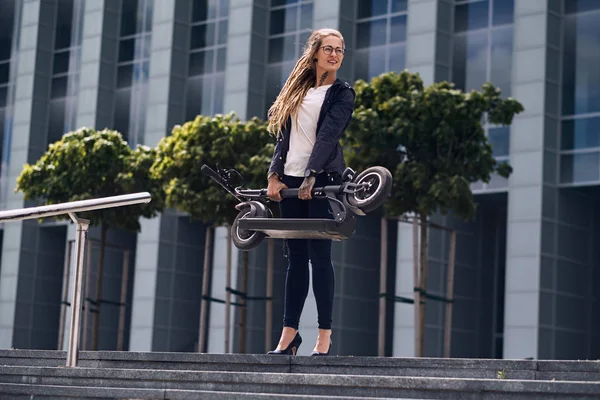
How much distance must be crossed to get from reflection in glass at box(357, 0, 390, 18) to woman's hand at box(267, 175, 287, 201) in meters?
22.4

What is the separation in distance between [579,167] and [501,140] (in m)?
1.94

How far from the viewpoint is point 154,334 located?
31641 mm

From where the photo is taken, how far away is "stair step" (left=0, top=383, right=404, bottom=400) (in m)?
5.64

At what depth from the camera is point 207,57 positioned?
3222cm

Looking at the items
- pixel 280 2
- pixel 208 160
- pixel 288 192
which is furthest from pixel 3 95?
pixel 288 192

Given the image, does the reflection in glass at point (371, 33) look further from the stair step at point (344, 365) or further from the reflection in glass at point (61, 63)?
the stair step at point (344, 365)

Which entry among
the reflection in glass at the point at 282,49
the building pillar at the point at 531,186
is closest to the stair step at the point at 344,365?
the building pillar at the point at 531,186

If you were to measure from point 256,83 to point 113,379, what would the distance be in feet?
79.9

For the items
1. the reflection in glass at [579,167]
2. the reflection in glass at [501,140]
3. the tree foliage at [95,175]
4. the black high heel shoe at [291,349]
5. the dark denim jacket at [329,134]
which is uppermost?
the reflection in glass at [501,140]

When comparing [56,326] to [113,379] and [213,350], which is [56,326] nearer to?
[213,350]

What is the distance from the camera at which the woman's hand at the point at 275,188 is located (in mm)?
6949

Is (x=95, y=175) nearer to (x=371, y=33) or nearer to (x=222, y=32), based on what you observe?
(x=371, y=33)

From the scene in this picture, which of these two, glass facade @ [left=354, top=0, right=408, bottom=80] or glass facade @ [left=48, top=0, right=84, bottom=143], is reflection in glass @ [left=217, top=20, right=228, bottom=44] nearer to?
glass facade @ [left=354, top=0, right=408, bottom=80]

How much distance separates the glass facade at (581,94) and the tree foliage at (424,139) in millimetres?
7234
